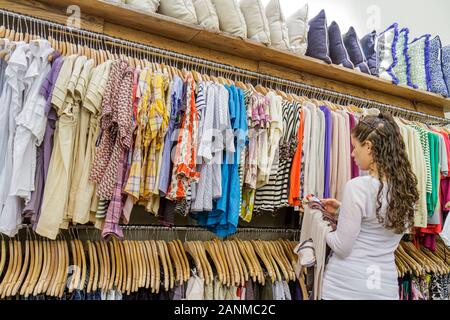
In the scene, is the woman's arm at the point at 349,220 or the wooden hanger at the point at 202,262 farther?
the wooden hanger at the point at 202,262

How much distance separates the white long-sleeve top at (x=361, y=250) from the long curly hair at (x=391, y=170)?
1.5 inches

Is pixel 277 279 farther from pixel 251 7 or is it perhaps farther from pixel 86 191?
pixel 251 7

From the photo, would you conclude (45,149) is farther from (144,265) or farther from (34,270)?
(144,265)

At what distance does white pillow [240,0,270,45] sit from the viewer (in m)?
2.23

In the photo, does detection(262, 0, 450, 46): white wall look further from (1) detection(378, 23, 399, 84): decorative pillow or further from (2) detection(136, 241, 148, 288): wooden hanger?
(2) detection(136, 241, 148, 288): wooden hanger

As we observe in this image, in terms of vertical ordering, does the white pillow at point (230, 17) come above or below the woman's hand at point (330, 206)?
above

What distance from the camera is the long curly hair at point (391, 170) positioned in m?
1.39

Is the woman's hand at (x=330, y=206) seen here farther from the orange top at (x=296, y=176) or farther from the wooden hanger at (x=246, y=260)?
the wooden hanger at (x=246, y=260)

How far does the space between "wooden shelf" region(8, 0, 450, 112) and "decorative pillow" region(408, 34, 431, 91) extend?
11 centimetres

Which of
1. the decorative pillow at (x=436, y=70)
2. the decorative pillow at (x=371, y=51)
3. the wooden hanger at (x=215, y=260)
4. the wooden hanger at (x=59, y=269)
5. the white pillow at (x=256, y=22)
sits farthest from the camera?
the decorative pillow at (x=436, y=70)

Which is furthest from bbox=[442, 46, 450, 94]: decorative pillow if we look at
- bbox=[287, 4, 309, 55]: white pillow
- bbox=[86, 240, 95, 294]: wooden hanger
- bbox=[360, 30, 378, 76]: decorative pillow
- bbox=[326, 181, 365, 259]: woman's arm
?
bbox=[86, 240, 95, 294]: wooden hanger

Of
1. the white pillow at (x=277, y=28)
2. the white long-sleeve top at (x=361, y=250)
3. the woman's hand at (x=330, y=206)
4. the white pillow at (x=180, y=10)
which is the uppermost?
the white pillow at (x=277, y=28)

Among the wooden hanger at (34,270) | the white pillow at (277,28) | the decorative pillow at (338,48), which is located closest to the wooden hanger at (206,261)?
the wooden hanger at (34,270)

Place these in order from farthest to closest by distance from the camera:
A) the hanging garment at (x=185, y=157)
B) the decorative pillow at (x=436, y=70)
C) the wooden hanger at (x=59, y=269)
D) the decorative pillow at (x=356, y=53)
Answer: the decorative pillow at (x=436, y=70), the decorative pillow at (x=356, y=53), the hanging garment at (x=185, y=157), the wooden hanger at (x=59, y=269)
